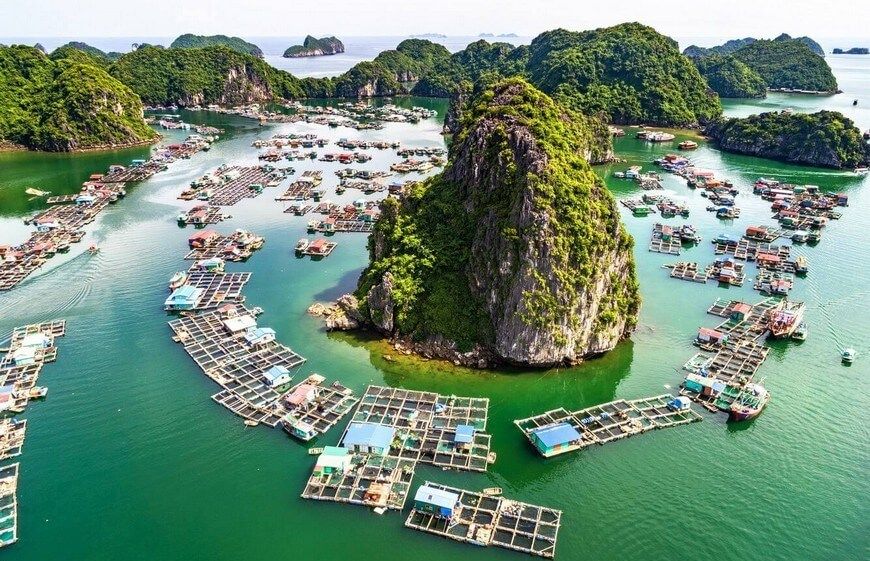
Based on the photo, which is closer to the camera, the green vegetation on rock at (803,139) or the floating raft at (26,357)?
the floating raft at (26,357)

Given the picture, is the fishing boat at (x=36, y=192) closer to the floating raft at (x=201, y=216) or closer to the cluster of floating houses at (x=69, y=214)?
the cluster of floating houses at (x=69, y=214)

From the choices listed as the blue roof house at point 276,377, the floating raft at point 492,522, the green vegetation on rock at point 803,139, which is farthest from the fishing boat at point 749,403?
the green vegetation on rock at point 803,139

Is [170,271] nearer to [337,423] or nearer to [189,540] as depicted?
[337,423]

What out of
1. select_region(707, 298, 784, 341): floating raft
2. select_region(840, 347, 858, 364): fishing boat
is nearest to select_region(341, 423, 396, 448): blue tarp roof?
select_region(707, 298, 784, 341): floating raft

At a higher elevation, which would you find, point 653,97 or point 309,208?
point 653,97

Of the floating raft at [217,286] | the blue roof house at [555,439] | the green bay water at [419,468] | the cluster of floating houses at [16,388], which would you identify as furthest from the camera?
the floating raft at [217,286]

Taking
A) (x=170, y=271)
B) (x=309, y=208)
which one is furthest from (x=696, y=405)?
(x=309, y=208)

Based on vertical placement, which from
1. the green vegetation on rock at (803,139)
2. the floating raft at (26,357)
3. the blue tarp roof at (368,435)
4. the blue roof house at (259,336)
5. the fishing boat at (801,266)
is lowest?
the floating raft at (26,357)

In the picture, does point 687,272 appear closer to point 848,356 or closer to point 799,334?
point 799,334
